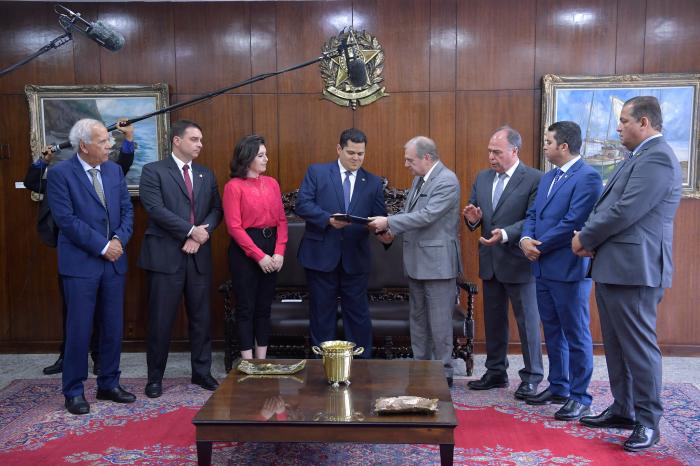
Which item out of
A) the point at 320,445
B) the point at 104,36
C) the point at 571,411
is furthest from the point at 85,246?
the point at 571,411

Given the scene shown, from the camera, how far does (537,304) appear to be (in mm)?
4023

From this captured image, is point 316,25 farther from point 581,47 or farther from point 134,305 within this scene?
point 134,305

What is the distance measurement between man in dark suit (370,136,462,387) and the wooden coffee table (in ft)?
3.48

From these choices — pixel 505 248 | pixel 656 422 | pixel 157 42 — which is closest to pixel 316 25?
pixel 157 42

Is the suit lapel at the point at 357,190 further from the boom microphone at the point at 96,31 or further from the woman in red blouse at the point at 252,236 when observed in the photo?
the boom microphone at the point at 96,31

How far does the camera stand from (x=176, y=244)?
414cm

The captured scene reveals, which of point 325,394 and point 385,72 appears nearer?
point 325,394

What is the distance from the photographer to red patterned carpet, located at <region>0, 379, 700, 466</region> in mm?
3047

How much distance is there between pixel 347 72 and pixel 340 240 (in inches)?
64.0

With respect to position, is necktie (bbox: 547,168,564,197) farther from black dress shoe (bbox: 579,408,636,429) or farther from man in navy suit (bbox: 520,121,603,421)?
black dress shoe (bbox: 579,408,636,429)

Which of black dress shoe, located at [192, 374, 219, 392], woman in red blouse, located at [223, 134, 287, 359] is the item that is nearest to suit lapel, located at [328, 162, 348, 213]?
woman in red blouse, located at [223, 134, 287, 359]

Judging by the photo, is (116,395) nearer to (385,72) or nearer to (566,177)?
(566,177)

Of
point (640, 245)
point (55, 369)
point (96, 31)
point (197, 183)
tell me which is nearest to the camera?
A: point (640, 245)

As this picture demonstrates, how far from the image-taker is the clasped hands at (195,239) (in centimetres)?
411
